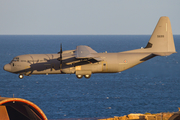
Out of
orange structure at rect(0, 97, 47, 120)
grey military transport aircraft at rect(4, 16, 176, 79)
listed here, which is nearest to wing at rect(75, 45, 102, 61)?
grey military transport aircraft at rect(4, 16, 176, 79)

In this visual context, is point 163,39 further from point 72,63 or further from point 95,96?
point 95,96

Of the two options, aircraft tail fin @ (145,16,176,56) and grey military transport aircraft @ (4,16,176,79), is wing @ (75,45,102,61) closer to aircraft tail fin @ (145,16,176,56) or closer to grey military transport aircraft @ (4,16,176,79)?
grey military transport aircraft @ (4,16,176,79)

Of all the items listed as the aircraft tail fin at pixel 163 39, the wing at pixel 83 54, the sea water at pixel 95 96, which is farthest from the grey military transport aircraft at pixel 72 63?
the sea water at pixel 95 96

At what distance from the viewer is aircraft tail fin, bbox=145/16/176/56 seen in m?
69.4

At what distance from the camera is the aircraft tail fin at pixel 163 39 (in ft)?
228

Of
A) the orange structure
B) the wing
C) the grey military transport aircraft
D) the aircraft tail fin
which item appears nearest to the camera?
the wing

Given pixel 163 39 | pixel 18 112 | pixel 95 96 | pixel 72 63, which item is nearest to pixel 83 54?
pixel 72 63

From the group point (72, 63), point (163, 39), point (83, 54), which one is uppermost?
point (163, 39)

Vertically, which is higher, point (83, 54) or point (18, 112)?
point (83, 54)

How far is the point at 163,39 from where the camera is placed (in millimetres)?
69875

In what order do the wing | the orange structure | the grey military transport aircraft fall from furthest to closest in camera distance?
the orange structure, the grey military transport aircraft, the wing

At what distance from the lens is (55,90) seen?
175 meters

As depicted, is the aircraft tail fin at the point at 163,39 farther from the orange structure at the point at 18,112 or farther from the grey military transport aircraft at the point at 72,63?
the orange structure at the point at 18,112
